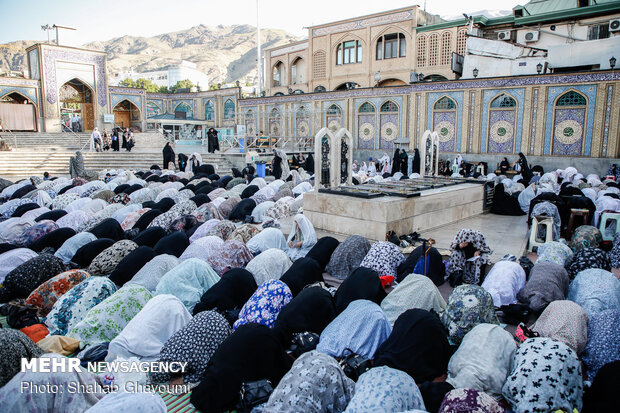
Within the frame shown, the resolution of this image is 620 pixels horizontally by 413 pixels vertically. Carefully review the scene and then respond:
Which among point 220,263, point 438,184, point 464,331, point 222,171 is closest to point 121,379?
point 220,263

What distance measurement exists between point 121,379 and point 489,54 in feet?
61.8

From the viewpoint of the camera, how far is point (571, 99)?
1484cm

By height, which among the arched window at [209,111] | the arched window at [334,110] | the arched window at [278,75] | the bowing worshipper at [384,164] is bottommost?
the bowing worshipper at [384,164]

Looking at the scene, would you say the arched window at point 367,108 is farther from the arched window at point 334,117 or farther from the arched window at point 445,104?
the arched window at point 445,104

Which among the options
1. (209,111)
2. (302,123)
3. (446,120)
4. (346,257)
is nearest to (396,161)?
(446,120)

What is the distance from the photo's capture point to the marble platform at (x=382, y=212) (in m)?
6.50

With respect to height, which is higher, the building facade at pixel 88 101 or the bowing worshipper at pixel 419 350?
the building facade at pixel 88 101

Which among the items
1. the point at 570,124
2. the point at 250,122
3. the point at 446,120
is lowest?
the point at 570,124

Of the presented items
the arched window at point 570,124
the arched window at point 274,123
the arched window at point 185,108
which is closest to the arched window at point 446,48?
the arched window at point 570,124

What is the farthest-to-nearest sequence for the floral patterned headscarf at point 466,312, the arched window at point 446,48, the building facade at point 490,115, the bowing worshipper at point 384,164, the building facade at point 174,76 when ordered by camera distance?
the building facade at point 174,76
the arched window at point 446,48
the bowing worshipper at point 384,164
the building facade at point 490,115
the floral patterned headscarf at point 466,312

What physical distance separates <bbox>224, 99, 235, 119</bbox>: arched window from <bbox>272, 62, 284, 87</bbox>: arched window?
10.5ft

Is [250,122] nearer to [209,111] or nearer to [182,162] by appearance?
[209,111]

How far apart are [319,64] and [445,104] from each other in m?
9.79

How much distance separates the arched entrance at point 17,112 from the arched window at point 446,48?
70.0 feet
